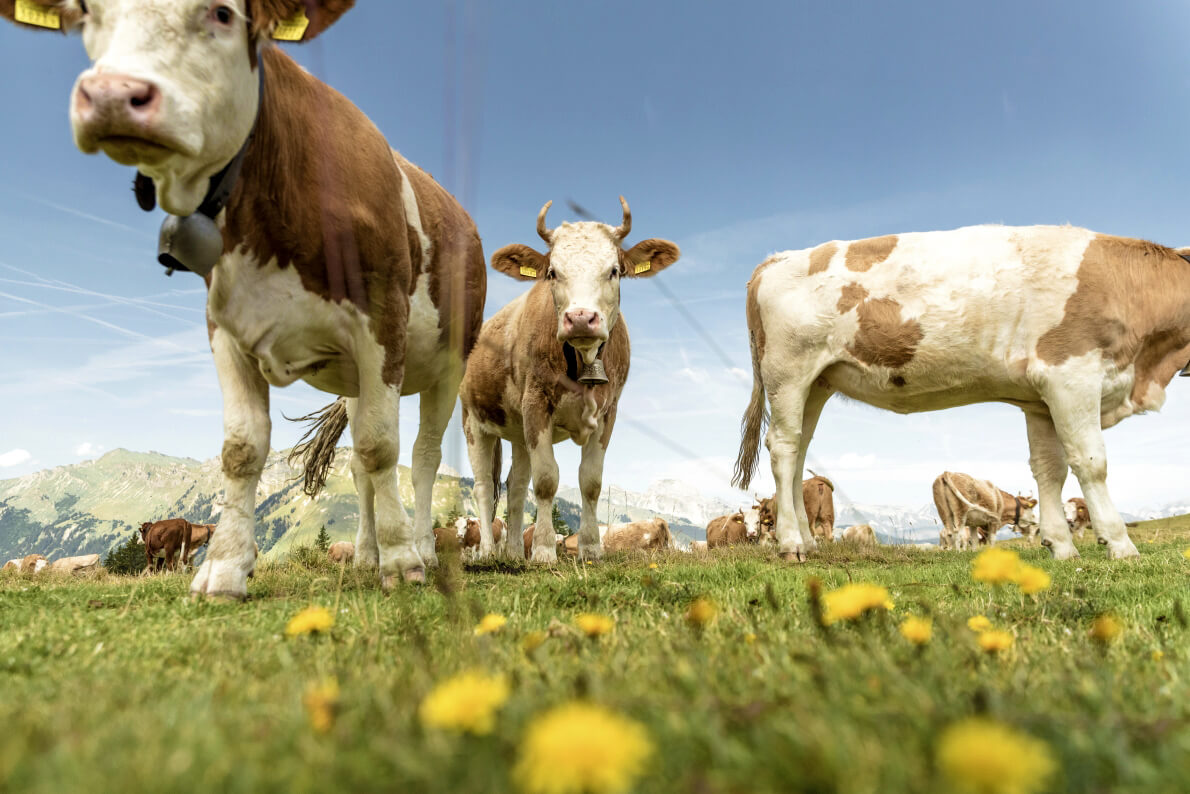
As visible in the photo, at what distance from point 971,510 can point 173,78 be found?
87.6ft

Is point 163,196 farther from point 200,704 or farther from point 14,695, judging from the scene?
point 200,704

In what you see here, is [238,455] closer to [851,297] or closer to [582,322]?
[582,322]

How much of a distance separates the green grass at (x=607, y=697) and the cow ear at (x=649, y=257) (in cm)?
556

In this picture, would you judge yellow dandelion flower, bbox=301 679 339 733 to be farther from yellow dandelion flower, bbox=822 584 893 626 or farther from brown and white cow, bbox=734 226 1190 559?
brown and white cow, bbox=734 226 1190 559

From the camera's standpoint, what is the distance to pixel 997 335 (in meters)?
8.29

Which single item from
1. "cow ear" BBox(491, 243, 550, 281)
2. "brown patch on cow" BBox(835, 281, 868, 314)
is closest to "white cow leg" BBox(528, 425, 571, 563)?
"cow ear" BBox(491, 243, 550, 281)

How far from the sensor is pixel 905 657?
5.67ft

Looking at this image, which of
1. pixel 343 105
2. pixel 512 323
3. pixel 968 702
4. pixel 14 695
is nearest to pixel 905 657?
pixel 968 702

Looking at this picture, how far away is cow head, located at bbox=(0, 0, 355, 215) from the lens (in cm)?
304

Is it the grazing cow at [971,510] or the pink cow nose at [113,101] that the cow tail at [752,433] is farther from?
the grazing cow at [971,510]

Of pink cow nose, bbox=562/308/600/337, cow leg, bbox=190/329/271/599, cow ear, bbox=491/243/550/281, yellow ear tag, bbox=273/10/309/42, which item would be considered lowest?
cow leg, bbox=190/329/271/599

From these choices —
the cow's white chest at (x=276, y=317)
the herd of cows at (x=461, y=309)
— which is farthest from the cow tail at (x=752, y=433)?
the cow's white chest at (x=276, y=317)

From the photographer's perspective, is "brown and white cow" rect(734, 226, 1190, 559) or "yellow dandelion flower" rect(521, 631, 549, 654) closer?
"yellow dandelion flower" rect(521, 631, 549, 654)

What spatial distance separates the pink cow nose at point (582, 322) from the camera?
7.01m
